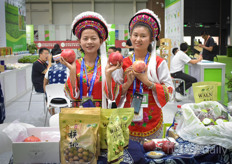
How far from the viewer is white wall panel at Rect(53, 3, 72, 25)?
2152cm

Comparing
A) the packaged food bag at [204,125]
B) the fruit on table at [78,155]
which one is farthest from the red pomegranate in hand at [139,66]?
the fruit on table at [78,155]

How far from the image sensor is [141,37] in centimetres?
189

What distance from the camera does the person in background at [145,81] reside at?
6.12 ft

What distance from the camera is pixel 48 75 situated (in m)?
4.49

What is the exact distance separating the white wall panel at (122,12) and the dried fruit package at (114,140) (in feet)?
68.6

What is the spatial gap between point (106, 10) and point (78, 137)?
2116cm

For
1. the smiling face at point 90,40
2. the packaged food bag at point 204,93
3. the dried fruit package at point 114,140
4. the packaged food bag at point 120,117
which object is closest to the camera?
the dried fruit package at point 114,140

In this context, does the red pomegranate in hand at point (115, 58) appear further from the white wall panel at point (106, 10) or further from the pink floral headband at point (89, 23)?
the white wall panel at point (106, 10)

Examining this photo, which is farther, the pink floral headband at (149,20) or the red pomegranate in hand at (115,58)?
the pink floral headband at (149,20)

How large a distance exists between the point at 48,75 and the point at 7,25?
14.4 ft

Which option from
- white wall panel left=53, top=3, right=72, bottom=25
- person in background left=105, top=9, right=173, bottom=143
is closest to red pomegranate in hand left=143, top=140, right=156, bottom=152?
person in background left=105, top=9, right=173, bottom=143

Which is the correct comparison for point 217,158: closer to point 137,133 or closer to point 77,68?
point 137,133

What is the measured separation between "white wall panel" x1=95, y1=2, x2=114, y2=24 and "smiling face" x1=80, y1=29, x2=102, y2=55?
2025 cm

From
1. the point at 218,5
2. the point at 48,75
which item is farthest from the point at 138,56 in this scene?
the point at 218,5
